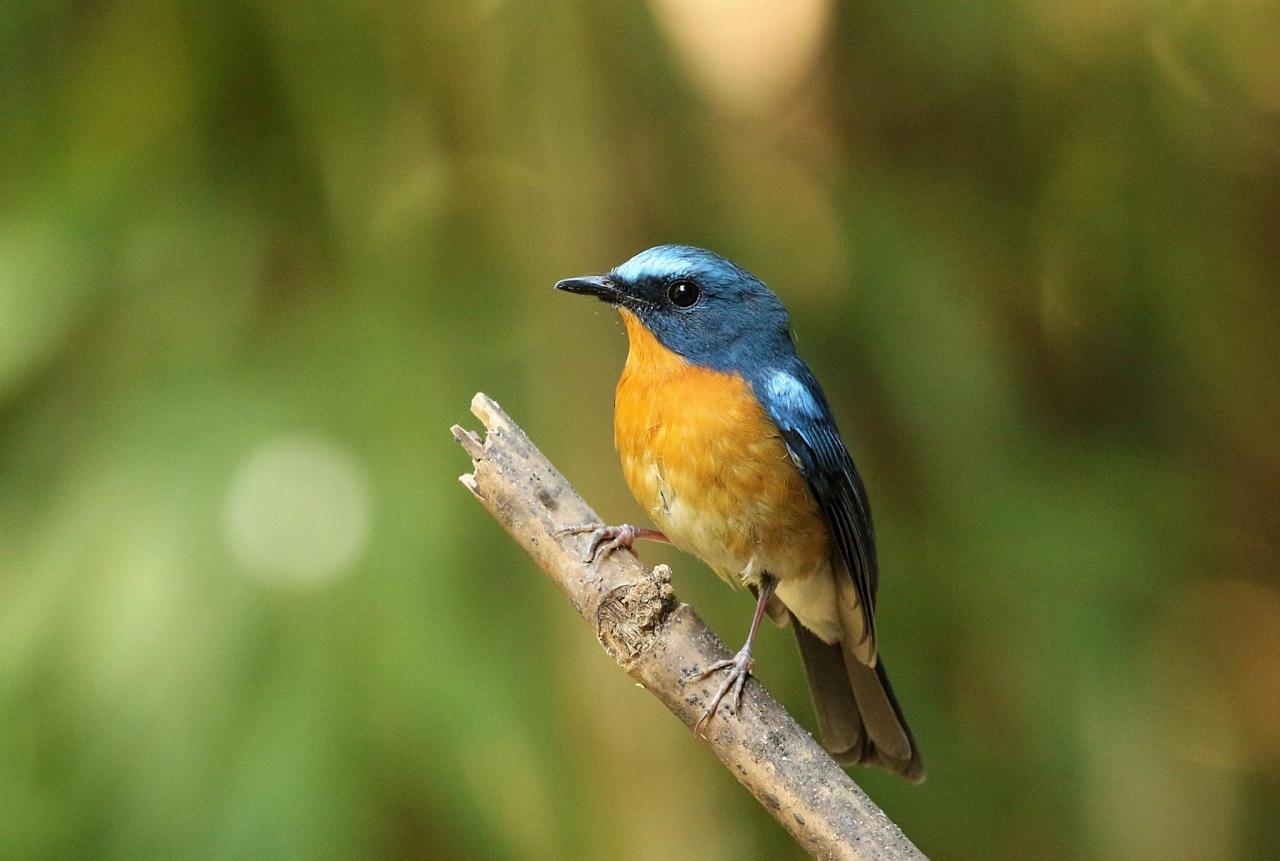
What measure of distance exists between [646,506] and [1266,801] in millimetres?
2588

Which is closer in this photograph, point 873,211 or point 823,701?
point 823,701

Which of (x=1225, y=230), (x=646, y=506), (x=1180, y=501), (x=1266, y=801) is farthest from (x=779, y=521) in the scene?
(x=1266, y=801)

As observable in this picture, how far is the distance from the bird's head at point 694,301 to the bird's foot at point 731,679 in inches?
28.6

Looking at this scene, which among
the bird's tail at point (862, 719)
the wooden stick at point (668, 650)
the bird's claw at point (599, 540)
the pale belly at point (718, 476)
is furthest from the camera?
the bird's tail at point (862, 719)

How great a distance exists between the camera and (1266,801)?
415 cm

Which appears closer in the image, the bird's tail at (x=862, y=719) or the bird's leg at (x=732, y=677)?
the bird's leg at (x=732, y=677)

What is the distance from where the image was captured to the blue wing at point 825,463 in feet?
9.00

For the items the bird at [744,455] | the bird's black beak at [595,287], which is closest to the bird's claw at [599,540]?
the bird at [744,455]

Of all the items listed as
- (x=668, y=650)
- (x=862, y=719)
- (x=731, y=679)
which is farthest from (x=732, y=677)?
(x=862, y=719)

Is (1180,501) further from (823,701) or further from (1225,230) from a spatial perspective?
(823,701)

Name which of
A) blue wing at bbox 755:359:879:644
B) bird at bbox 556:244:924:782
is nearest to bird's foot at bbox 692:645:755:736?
bird at bbox 556:244:924:782

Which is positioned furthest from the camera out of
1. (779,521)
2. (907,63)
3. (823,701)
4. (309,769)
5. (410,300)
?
(907,63)

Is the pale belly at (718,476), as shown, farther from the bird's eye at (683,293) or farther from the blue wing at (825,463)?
the bird's eye at (683,293)

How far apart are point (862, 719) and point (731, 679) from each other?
2.77 ft
